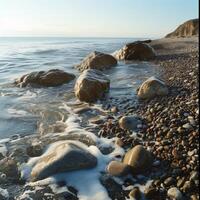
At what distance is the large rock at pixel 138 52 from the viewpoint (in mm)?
16561

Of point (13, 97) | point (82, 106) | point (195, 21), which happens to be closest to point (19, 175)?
point (82, 106)

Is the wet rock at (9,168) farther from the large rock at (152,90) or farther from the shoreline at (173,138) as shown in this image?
the large rock at (152,90)

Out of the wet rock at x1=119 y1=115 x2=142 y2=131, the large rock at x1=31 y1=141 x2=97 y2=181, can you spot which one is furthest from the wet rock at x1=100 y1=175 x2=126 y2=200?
the wet rock at x1=119 y1=115 x2=142 y2=131

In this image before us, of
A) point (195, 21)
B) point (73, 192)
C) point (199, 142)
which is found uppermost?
point (195, 21)

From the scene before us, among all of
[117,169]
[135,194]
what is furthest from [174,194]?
[117,169]

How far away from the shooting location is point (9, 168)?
5309 millimetres

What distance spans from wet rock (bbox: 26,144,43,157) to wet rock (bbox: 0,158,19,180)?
39 centimetres

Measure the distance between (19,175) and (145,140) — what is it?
2.12 metres

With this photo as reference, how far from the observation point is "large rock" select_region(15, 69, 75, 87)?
11.3 metres

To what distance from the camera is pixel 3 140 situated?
6.50 metres

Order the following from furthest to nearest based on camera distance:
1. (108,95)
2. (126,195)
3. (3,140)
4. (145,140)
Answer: (108,95), (3,140), (145,140), (126,195)

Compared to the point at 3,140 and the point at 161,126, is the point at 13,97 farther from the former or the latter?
the point at 161,126

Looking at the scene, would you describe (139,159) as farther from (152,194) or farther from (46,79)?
(46,79)

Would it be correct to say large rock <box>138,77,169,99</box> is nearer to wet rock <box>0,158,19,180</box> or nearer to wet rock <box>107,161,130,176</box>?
wet rock <box>107,161,130,176</box>
